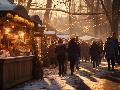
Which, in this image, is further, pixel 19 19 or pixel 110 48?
pixel 110 48

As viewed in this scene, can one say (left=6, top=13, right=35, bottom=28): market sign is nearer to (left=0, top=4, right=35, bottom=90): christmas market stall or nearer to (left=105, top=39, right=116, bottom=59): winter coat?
(left=0, top=4, right=35, bottom=90): christmas market stall

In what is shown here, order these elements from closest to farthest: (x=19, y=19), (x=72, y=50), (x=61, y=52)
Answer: (x=19, y=19) < (x=61, y=52) < (x=72, y=50)

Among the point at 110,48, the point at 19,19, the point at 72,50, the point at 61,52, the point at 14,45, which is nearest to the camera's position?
Answer: the point at 19,19

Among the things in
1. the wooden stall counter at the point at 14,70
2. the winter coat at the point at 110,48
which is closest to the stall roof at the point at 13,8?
the wooden stall counter at the point at 14,70

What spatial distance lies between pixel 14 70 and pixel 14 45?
5291mm

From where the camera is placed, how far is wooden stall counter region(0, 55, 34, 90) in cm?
1444

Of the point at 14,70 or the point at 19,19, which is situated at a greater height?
the point at 19,19

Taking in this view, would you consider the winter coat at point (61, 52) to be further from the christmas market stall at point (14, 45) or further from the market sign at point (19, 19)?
the market sign at point (19, 19)

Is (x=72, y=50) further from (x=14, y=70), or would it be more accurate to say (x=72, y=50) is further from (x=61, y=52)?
(x=14, y=70)

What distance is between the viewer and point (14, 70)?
51.8 feet

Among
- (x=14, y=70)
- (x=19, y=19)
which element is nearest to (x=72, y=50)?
(x=19, y=19)

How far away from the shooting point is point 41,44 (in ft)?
100

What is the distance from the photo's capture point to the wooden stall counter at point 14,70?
14438 millimetres

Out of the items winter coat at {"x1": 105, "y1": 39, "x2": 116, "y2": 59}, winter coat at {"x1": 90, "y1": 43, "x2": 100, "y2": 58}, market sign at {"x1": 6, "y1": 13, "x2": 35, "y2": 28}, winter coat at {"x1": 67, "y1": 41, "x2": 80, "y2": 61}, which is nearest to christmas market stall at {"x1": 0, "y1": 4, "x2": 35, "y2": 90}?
market sign at {"x1": 6, "y1": 13, "x2": 35, "y2": 28}
